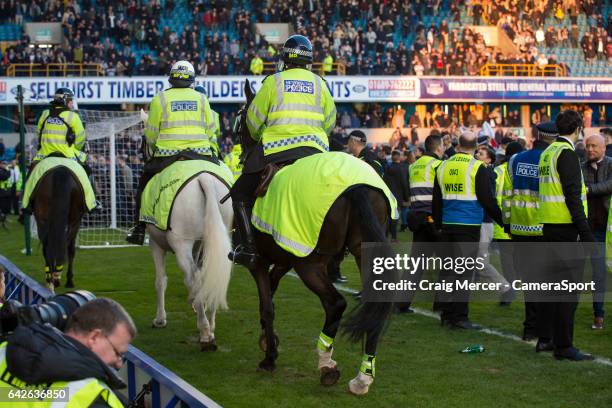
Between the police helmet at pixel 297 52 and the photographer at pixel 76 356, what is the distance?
4.62 metres

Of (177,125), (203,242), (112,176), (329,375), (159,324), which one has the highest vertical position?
(177,125)

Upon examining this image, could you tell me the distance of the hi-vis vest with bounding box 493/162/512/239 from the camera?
944cm

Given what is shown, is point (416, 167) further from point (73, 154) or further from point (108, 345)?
point (108, 345)

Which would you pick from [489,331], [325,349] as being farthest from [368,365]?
[489,331]

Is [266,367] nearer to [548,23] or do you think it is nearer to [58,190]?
[58,190]

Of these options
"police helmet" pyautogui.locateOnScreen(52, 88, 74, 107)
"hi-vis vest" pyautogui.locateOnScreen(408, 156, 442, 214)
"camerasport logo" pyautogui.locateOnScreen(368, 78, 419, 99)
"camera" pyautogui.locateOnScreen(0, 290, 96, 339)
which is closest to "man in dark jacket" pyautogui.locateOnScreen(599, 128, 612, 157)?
"hi-vis vest" pyautogui.locateOnScreen(408, 156, 442, 214)

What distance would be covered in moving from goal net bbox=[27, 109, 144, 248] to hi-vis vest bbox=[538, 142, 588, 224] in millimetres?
14153

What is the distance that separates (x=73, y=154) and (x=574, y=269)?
7.28 metres

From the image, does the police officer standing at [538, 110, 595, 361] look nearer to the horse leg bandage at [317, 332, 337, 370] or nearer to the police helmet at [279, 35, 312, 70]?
the horse leg bandage at [317, 332, 337, 370]

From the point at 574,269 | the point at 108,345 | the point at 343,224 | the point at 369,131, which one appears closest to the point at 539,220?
the point at 574,269

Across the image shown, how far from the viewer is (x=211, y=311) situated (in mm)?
8992

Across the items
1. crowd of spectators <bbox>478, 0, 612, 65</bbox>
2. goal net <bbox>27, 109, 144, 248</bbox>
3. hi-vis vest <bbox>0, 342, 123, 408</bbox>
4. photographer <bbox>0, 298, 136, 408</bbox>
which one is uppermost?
crowd of spectators <bbox>478, 0, 612, 65</bbox>

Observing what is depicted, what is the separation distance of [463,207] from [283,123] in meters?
2.79

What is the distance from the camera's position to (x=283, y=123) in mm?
7758
